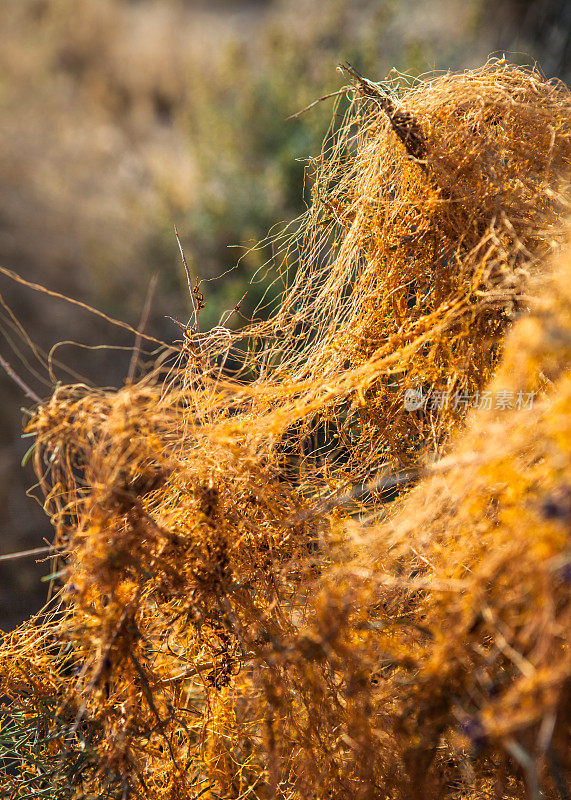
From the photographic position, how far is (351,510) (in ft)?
2.82

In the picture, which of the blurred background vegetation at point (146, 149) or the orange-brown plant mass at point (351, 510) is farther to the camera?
the blurred background vegetation at point (146, 149)

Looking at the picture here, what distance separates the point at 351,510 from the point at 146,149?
5.05m

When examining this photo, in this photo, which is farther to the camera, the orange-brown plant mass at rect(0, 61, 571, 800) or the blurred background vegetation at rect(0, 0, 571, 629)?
the blurred background vegetation at rect(0, 0, 571, 629)

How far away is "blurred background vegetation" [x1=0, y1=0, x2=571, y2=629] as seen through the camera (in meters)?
2.92

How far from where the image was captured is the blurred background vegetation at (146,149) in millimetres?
2920

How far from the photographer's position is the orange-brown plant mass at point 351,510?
0.55 meters

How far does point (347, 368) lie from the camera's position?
2.73ft

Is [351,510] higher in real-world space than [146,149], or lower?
lower

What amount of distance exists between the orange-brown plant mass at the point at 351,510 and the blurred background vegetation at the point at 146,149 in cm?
125

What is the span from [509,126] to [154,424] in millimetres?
647

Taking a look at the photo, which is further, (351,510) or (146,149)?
(146,149)

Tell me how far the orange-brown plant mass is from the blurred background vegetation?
125 cm

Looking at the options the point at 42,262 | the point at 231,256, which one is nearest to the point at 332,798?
the point at 231,256

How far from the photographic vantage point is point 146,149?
5.07m
